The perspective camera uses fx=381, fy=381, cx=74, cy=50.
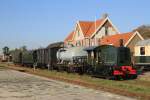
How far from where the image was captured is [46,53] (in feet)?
159

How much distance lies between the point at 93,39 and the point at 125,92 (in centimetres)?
5105

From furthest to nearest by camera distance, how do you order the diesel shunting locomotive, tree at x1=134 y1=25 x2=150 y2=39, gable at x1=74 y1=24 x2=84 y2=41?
tree at x1=134 y1=25 x2=150 y2=39
gable at x1=74 y1=24 x2=84 y2=41
the diesel shunting locomotive

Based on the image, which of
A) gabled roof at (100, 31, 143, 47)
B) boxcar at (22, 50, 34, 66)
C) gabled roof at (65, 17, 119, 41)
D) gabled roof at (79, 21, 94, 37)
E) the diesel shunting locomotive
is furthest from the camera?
gabled roof at (79, 21, 94, 37)

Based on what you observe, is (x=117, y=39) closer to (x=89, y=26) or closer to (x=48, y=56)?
(x=89, y=26)

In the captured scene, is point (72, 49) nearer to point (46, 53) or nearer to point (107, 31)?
point (46, 53)

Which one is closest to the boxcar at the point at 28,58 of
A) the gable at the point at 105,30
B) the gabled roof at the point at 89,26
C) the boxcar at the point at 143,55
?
the gabled roof at the point at 89,26

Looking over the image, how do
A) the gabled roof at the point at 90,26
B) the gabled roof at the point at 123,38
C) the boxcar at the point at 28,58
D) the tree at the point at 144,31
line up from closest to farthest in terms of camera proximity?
the boxcar at the point at 28,58
the gabled roof at the point at 123,38
the gabled roof at the point at 90,26
the tree at the point at 144,31

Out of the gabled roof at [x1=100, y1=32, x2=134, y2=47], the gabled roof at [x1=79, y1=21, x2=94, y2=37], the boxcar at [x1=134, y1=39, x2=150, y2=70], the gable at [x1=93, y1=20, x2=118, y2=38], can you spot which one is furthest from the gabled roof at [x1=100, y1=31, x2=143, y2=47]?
the boxcar at [x1=134, y1=39, x2=150, y2=70]

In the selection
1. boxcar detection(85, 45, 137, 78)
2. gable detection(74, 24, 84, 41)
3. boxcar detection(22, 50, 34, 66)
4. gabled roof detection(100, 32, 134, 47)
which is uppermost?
gable detection(74, 24, 84, 41)

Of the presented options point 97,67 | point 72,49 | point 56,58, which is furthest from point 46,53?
point 97,67

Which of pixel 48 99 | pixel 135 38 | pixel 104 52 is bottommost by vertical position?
pixel 48 99

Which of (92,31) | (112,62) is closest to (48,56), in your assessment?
(112,62)

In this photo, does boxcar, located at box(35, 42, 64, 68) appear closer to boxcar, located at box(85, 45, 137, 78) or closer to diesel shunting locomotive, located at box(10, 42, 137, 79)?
diesel shunting locomotive, located at box(10, 42, 137, 79)

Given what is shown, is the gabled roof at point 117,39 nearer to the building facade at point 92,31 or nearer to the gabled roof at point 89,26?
the building facade at point 92,31
